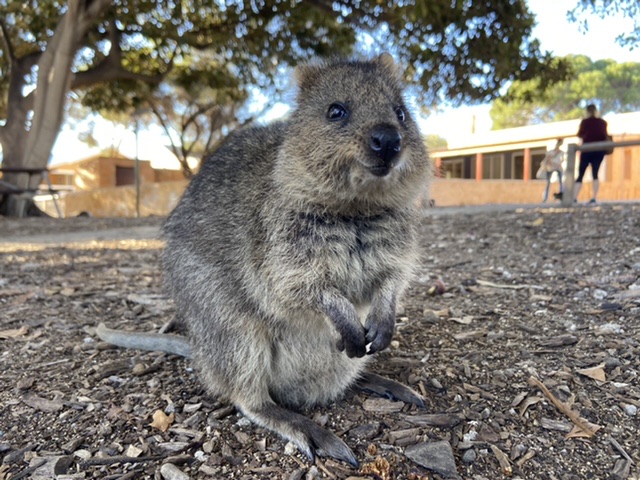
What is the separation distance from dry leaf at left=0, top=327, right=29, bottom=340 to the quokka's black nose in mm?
2307

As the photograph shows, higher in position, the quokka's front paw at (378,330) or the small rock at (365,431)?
the quokka's front paw at (378,330)

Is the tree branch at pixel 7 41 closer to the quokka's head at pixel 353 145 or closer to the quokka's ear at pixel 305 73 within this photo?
the quokka's ear at pixel 305 73

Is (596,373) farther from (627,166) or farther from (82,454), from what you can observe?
(627,166)

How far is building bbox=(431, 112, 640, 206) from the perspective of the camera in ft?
62.2

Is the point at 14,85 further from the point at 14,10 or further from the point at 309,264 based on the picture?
the point at 309,264

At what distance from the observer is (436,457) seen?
5.71ft

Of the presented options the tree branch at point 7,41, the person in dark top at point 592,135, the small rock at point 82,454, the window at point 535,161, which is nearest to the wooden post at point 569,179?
the person in dark top at point 592,135

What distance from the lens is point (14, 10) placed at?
33.1 feet

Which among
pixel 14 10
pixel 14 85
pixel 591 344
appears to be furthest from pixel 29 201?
pixel 591 344

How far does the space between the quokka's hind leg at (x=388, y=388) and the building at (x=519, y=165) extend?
50.3 ft

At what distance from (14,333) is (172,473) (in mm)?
1744

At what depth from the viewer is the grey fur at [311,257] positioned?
6.14 feet

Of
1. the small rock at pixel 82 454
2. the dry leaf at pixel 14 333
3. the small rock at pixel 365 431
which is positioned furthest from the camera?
the dry leaf at pixel 14 333

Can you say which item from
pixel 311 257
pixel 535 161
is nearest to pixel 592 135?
pixel 311 257
